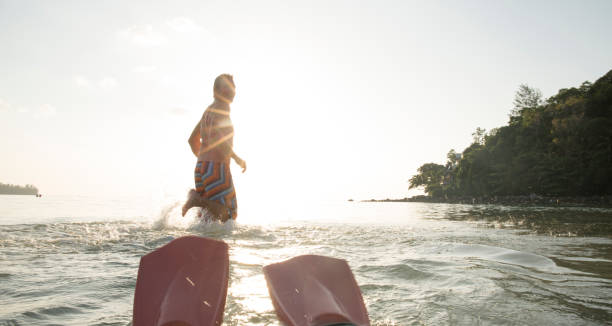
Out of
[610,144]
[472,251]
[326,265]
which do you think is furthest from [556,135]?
[326,265]

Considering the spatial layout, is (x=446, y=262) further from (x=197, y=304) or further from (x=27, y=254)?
(x=27, y=254)

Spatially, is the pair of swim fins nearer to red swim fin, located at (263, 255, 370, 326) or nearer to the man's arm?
red swim fin, located at (263, 255, 370, 326)

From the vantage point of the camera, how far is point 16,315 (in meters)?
1.49

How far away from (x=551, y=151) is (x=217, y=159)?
53.0 meters

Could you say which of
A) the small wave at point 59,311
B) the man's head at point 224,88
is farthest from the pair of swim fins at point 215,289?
the man's head at point 224,88

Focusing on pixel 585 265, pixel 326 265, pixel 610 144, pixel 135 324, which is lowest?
pixel 585 265

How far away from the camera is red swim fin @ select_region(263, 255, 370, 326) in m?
1.36

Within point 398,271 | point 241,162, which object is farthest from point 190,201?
point 398,271

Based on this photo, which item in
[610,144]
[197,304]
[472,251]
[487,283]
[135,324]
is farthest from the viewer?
[610,144]

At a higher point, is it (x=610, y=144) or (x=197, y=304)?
(x=610, y=144)

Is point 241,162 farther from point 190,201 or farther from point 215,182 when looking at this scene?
point 190,201

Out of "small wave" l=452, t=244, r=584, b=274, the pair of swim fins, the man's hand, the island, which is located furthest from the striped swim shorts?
the island

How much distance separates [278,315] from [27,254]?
109 inches

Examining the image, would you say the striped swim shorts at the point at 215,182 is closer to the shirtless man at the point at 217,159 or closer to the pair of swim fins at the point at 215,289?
the shirtless man at the point at 217,159
